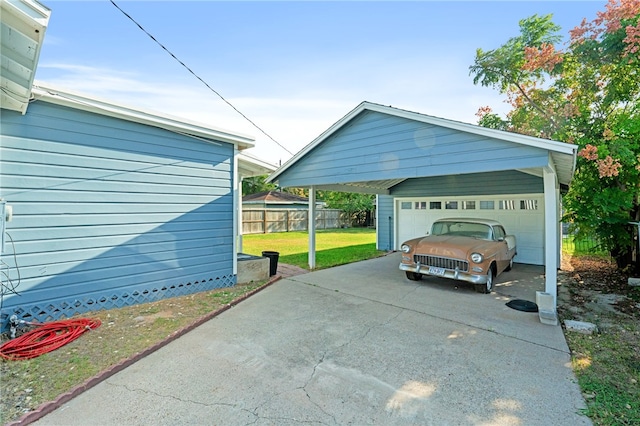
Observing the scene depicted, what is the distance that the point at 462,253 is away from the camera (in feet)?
19.1

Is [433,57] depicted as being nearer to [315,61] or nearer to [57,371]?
[315,61]

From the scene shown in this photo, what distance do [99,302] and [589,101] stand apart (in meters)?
12.2

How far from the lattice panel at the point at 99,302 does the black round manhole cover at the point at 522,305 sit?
5582mm

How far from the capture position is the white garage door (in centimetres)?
887

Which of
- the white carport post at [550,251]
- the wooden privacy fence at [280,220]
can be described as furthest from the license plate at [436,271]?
the wooden privacy fence at [280,220]

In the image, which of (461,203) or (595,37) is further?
(461,203)

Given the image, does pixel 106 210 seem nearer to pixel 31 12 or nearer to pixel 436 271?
pixel 31 12

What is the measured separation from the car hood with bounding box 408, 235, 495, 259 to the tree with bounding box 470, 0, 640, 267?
263cm

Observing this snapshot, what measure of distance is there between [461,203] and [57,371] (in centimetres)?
1056

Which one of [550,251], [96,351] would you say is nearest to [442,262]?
[550,251]

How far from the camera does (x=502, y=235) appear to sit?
729cm

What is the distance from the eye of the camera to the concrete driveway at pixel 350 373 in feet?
8.02

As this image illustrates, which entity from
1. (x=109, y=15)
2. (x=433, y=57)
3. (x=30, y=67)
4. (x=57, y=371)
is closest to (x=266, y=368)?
(x=57, y=371)

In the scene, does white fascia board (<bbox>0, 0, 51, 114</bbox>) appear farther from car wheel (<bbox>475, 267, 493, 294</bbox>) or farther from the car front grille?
car wheel (<bbox>475, 267, 493, 294</bbox>)
